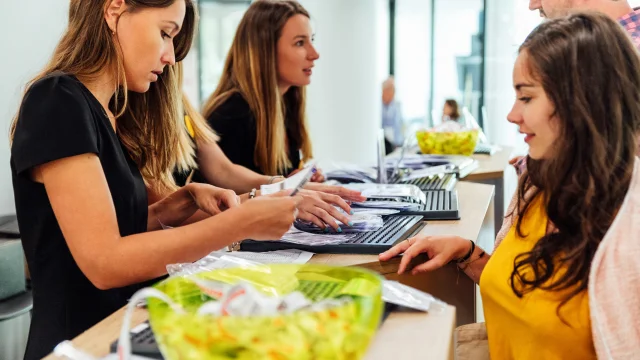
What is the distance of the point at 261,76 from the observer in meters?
2.78

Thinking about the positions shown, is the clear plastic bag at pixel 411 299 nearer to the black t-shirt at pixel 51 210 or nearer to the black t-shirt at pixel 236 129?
the black t-shirt at pixel 51 210

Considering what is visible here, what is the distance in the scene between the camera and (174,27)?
1.48 m

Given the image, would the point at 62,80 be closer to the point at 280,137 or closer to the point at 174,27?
the point at 174,27

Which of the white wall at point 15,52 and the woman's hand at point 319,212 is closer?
the woman's hand at point 319,212

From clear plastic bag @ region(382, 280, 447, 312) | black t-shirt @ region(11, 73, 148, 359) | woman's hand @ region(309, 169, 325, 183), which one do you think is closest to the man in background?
woman's hand @ region(309, 169, 325, 183)

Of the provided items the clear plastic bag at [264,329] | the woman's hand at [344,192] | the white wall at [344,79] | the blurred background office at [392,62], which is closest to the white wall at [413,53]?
the blurred background office at [392,62]

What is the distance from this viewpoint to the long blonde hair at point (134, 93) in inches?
56.2

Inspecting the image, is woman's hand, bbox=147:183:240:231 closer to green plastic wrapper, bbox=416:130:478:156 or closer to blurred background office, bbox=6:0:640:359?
green plastic wrapper, bbox=416:130:478:156

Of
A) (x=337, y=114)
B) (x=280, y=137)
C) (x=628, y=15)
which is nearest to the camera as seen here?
(x=628, y=15)

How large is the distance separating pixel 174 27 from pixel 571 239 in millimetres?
867

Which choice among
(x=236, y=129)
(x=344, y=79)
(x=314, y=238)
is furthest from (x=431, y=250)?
(x=344, y=79)

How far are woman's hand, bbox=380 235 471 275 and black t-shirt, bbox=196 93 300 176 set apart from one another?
4.40 ft

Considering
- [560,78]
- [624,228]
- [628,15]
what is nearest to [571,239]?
[624,228]

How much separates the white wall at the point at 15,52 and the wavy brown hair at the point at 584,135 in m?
2.43
